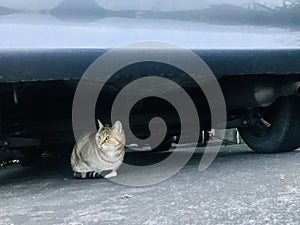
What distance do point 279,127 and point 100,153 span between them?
90 centimetres

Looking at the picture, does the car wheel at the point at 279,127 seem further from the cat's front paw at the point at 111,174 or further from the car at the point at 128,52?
the cat's front paw at the point at 111,174

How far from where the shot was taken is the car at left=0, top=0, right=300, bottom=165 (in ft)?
4.68

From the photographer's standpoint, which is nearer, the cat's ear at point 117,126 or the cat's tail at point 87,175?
the cat's tail at point 87,175

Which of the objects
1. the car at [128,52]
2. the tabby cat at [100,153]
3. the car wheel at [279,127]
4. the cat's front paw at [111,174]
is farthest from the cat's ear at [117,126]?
the car wheel at [279,127]

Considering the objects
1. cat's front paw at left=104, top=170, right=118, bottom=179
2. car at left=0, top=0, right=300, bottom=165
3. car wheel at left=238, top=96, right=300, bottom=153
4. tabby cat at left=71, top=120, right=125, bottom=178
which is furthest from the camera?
car wheel at left=238, top=96, right=300, bottom=153

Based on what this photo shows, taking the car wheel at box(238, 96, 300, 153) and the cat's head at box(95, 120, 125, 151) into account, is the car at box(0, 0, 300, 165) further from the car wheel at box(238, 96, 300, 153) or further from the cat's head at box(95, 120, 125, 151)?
the cat's head at box(95, 120, 125, 151)

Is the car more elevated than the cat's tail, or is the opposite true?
the car

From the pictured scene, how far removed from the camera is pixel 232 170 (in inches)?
74.0

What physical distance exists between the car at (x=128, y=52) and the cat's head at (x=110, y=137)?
13 cm

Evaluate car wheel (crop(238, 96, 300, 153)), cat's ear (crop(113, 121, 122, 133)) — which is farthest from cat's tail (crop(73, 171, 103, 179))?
car wheel (crop(238, 96, 300, 153))

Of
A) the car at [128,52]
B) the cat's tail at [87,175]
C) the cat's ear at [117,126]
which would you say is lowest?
the cat's tail at [87,175]

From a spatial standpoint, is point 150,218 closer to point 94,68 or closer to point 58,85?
point 94,68

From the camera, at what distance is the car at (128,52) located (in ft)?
4.68

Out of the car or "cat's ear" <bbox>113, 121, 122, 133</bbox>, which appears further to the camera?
"cat's ear" <bbox>113, 121, 122, 133</bbox>
